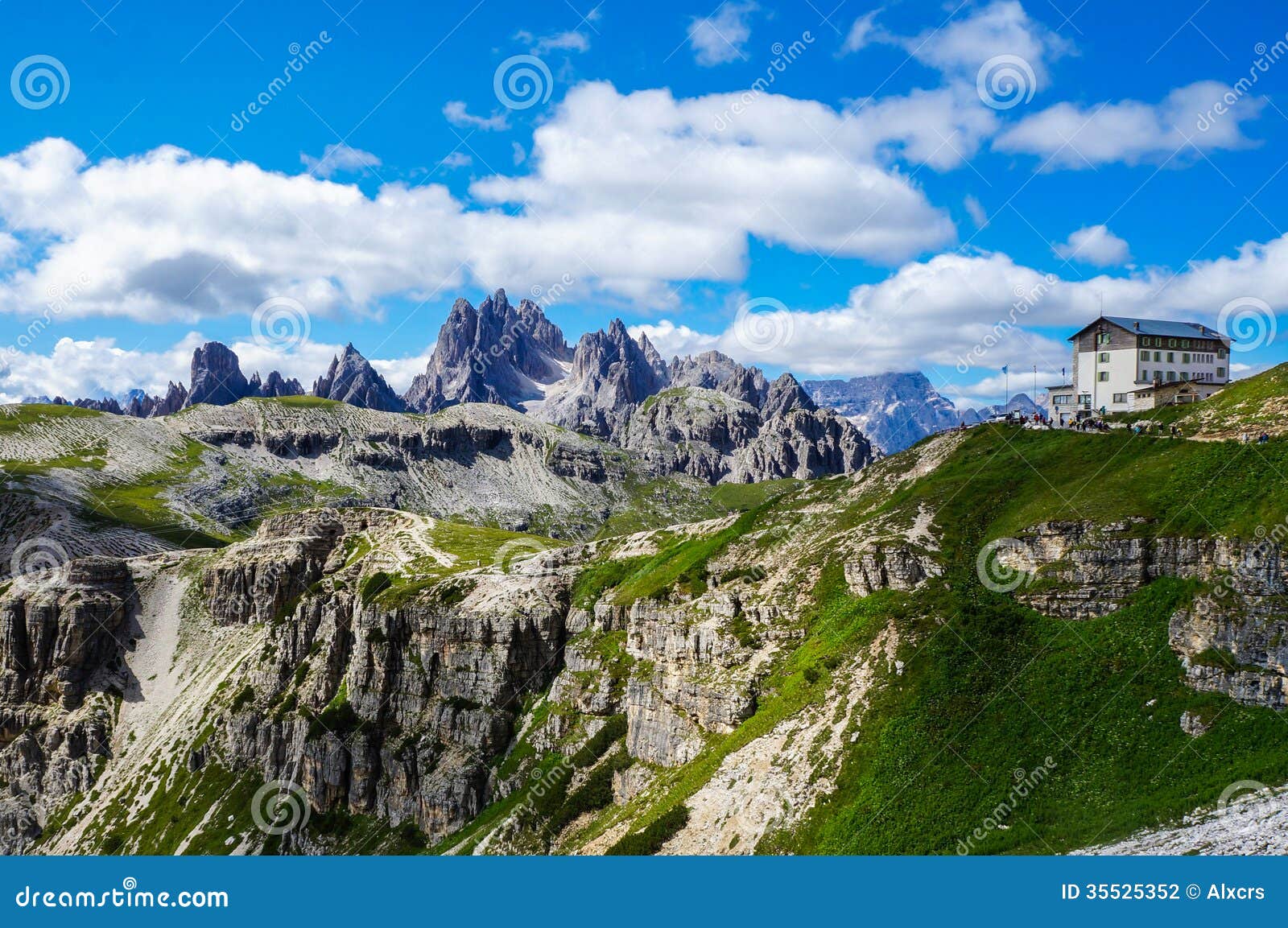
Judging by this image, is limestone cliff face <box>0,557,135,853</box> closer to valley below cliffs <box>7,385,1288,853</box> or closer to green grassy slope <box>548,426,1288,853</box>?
valley below cliffs <box>7,385,1288,853</box>

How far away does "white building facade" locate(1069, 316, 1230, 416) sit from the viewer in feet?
300

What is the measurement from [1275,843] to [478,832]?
8116cm

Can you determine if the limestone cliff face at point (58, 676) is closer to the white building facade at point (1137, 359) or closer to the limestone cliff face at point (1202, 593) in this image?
the limestone cliff face at point (1202, 593)

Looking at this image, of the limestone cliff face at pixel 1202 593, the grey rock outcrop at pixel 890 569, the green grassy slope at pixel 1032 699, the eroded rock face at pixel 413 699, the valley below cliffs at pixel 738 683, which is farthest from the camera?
the eroded rock face at pixel 413 699

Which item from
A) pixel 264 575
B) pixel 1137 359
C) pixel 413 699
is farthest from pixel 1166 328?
pixel 264 575

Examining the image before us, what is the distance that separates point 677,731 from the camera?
79875 mm

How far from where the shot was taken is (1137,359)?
300 feet

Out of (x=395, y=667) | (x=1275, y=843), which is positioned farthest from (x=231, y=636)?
(x=1275, y=843)

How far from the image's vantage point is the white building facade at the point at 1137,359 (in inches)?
3605

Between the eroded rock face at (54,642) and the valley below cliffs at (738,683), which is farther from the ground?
the eroded rock face at (54,642)

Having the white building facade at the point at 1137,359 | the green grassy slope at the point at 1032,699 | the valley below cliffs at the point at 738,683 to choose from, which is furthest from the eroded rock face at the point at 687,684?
the white building facade at the point at 1137,359

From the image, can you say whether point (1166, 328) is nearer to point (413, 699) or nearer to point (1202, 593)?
point (1202, 593)

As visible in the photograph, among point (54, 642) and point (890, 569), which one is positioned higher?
point (54, 642)

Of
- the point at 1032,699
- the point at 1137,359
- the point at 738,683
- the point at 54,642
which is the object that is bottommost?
the point at 1032,699
